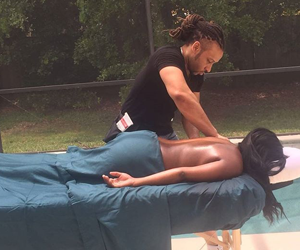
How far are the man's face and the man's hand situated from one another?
27.9 inches

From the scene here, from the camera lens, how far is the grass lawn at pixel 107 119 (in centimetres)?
523

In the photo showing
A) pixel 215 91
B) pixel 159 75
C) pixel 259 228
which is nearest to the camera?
pixel 159 75

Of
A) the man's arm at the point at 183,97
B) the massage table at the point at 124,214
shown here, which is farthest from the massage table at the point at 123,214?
the man's arm at the point at 183,97

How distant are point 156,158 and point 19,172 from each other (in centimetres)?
65

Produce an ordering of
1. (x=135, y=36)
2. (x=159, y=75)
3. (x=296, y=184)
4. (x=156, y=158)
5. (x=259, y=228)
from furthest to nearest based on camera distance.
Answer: (x=135, y=36)
(x=296, y=184)
(x=259, y=228)
(x=159, y=75)
(x=156, y=158)

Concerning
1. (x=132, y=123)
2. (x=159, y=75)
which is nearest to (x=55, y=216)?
(x=132, y=123)

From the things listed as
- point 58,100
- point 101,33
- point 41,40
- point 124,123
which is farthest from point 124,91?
point 124,123

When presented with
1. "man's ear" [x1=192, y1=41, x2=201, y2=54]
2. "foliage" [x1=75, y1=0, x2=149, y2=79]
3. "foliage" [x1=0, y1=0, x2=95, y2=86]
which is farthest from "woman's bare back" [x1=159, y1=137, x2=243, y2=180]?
"foliage" [x1=0, y1=0, x2=95, y2=86]

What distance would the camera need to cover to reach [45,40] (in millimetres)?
4957

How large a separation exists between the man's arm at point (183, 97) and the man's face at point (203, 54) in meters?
0.15

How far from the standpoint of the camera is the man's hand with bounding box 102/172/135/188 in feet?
6.02

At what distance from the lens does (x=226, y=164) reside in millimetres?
1825

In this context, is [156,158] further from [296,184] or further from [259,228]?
[296,184]

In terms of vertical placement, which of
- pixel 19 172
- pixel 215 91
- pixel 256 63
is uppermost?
pixel 19 172
